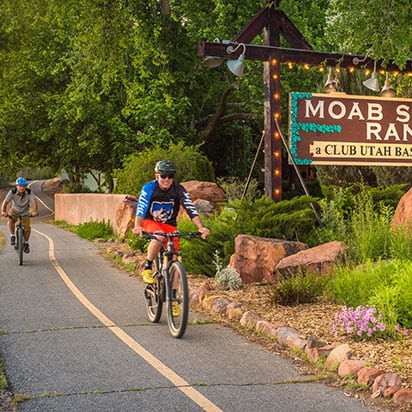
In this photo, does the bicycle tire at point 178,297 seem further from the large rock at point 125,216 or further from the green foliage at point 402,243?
the large rock at point 125,216

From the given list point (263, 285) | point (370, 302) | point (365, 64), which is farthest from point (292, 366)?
point (365, 64)

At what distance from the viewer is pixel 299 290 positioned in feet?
31.9

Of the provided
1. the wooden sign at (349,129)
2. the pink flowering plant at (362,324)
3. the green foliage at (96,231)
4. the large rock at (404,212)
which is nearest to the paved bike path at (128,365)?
the pink flowering plant at (362,324)

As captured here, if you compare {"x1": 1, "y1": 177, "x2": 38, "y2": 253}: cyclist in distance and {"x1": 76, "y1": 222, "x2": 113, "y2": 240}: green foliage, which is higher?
{"x1": 1, "y1": 177, "x2": 38, "y2": 253}: cyclist in distance

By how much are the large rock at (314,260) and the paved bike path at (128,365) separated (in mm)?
1902

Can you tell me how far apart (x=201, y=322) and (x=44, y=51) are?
26.2 meters

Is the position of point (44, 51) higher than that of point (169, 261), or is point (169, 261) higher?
point (44, 51)

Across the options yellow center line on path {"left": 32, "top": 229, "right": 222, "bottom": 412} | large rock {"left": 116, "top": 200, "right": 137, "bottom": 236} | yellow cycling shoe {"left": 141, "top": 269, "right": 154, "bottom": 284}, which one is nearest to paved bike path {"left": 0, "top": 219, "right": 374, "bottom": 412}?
yellow center line on path {"left": 32, "top": 229, "right": 222, "bottom": 412}

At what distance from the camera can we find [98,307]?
10695 millimetres

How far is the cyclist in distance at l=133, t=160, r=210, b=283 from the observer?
360 inches

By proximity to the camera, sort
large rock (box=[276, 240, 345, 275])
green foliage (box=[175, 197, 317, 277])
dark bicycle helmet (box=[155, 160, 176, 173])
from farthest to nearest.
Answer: green foliage (box=[175, 197, 317, 277]) → large rock (box=[276, 240, 345, 275]) → dark bicycle helmet (box=[155, 160, 176, 173])

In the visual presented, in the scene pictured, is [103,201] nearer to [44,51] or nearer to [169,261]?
[44,51]

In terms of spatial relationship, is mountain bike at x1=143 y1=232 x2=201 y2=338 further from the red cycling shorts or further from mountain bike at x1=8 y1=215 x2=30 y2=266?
mountain bike at x1=8 y1=215 x2=30 y2=266

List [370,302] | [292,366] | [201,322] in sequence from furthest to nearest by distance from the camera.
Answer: [201,322]
[370,302]
[292,366]
